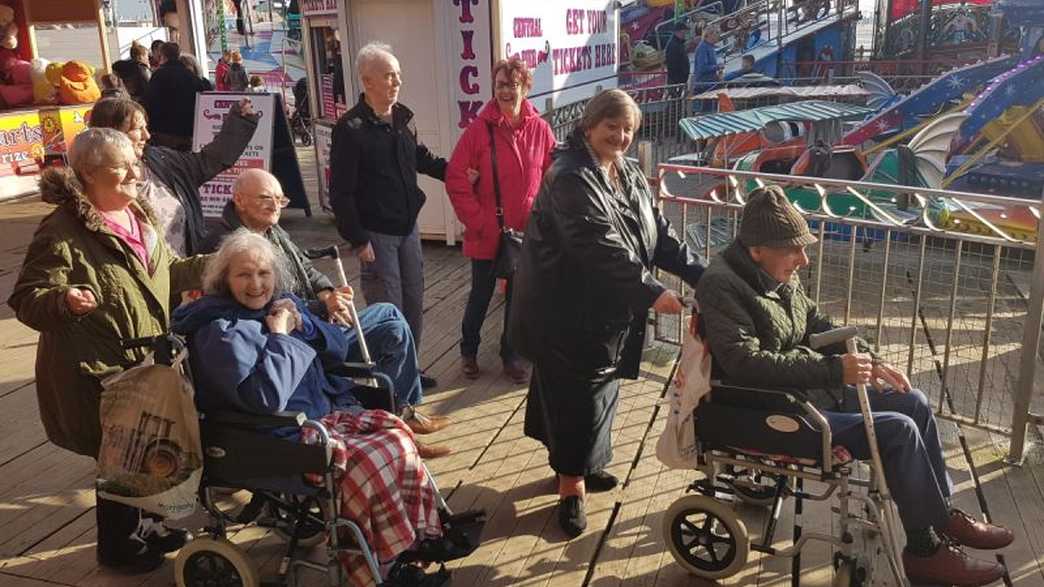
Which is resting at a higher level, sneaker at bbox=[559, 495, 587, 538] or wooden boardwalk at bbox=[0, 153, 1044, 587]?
sneaker at bbox=[559, 495, 587, 538]

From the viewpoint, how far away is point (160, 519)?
3.29 m

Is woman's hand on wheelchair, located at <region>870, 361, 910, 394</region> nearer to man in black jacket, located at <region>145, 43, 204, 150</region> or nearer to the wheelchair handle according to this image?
the wheelchair handle

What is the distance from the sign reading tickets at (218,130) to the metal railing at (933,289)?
12.7ft

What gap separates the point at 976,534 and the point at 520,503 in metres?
1.77

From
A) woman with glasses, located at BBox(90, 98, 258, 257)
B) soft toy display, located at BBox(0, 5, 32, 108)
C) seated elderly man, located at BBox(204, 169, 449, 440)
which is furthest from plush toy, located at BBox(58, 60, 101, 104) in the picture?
seated elderly man, located at BBox(204, 169, 449, 440)

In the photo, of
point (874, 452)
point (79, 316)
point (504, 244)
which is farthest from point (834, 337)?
point (79, 316)

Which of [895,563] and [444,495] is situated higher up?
[895,563]

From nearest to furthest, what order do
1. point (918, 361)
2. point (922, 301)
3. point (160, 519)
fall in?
point (160, 519)
point (918, 361)
point (922, 301)

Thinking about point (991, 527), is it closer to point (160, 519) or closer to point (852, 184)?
point (852, 184)

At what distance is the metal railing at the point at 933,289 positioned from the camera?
12.9ft

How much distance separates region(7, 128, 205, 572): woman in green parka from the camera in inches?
109

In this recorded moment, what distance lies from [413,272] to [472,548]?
2.00 meters

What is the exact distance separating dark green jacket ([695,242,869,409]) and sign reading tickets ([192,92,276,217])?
19.5 ft

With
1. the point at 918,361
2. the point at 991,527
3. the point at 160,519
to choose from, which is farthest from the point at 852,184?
the point at 160,519
